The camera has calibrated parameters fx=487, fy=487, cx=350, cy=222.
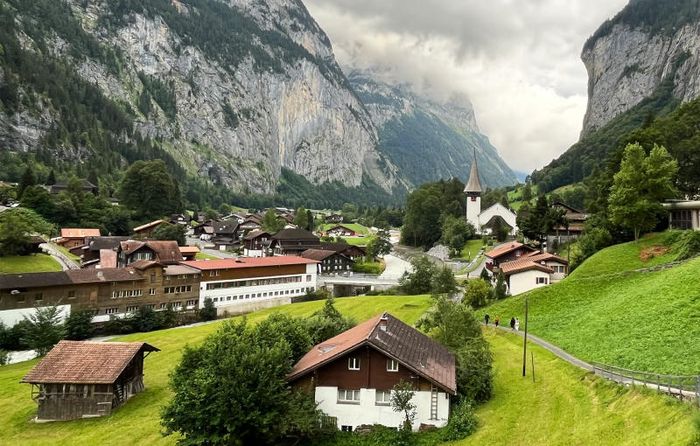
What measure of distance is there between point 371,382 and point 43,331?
143 feet

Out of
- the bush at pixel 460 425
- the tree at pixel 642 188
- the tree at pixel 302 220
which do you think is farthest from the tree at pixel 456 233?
the bush at pixel 460 425

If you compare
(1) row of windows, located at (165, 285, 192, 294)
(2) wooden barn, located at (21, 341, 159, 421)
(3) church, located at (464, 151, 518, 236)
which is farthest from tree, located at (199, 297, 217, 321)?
(3) church, located at (464, 151, 518, 236)

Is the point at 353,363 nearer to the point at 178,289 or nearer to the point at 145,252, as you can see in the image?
A: the point at 178,289

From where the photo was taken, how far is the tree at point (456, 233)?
347 ft

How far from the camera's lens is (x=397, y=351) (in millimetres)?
28016

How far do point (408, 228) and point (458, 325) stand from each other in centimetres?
10256

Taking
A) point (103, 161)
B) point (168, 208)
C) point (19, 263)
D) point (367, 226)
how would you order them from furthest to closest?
point (367, 226)
point (103, 161)
point (168, 208)
point (19, 263)

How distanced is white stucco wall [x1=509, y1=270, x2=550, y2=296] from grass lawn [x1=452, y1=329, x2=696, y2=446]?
2515 centimetres

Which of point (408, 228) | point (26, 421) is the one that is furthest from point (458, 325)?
point (408, 228)

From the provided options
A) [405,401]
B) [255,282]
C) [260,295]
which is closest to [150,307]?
[255,282]

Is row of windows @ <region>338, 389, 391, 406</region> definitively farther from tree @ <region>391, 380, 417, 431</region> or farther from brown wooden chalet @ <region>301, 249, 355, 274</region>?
brown wooden chalet @ <region>301, 249, 355, 274</region>

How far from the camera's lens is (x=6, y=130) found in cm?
15912

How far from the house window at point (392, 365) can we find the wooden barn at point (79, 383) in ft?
71.5

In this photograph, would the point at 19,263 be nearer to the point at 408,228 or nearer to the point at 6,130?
the point at 408,228
